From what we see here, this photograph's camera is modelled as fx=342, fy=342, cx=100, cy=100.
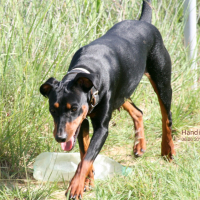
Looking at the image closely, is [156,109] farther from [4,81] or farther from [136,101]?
[4,81]

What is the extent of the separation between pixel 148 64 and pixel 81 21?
1300mm

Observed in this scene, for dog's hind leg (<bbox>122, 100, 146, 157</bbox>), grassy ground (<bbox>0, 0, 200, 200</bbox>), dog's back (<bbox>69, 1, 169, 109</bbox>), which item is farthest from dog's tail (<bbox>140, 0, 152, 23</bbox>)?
dog's hind leg (<bbox>122, 100, 146, 157</bbox>)

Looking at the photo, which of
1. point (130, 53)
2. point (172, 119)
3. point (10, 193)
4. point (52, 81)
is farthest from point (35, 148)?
point (172, 119)

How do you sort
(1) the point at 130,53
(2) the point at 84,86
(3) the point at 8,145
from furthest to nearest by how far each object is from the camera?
(1) the point at 130,53, (3) the point at 8,145, (2) the point at 84,86

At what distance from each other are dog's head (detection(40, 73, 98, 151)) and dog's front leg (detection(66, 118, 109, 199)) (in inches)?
7.5

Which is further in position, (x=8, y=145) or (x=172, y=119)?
(x=172, y=119)

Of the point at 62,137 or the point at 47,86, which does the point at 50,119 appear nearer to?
the point at 47,86

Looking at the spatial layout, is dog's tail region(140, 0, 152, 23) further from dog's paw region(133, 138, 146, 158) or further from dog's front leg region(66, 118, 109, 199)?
dog's front leg region(66, 118, 109, 199)

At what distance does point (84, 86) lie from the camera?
288 cm

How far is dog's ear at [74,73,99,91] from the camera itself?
271 cm

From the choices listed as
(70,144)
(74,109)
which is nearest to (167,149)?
(70,144)

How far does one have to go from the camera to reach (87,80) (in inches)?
112

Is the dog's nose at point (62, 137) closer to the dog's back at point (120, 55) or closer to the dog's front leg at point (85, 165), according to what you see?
the dog's front leg at point (85, 165)

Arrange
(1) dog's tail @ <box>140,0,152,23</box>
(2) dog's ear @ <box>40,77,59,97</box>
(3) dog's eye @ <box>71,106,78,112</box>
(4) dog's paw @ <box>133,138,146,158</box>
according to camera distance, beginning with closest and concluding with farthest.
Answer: (3) dog's eye @ <box>71,106,78,112</box> < (2) dog's ear @ <box>40,77,59,97</box> < (4) dog's paw @ <box>133,138,146,158</box> < (1) dog's tail @ <box>140,0,152,23</box>
